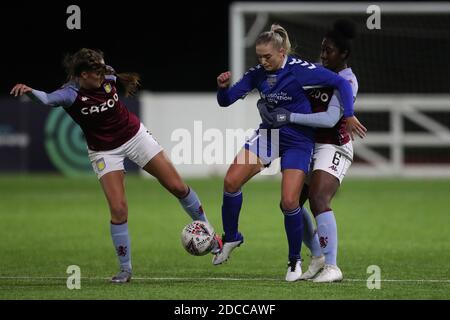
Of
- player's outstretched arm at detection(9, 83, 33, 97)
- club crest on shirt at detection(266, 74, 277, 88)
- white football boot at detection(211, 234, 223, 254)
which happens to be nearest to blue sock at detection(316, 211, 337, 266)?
white football boot at detection(211, 234, 223, 254)

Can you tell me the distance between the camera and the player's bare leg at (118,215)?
8.08 m

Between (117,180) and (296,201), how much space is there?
1.39m

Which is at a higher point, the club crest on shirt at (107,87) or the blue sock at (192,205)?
the club crest on shirt at (107,87)

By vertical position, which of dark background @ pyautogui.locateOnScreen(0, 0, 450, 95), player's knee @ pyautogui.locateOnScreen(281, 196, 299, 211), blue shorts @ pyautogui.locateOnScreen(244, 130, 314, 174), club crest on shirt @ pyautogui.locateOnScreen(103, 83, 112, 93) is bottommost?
player's knee @ pyautogui.locateOnScreen(281, 196, 299, 211)

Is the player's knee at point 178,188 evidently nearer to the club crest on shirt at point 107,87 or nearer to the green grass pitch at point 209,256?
the green grass pitch at point 209,256

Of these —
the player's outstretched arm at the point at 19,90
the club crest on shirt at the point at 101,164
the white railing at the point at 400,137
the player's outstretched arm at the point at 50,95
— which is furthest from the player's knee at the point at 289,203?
the white railing at the point at 400,137

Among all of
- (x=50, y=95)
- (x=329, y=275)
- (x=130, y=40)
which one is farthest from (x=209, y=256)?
(x=130, y=40)

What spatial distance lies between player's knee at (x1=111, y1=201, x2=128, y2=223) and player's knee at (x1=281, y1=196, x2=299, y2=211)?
1.23 meters

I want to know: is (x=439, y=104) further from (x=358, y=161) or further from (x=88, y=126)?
(x=88, y=126)

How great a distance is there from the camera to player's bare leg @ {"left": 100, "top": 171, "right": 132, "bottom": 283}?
8078mm

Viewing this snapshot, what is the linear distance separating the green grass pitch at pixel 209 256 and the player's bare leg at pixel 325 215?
28cm

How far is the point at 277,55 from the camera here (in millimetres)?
7973

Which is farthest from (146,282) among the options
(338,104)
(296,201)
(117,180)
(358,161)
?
(358,161)

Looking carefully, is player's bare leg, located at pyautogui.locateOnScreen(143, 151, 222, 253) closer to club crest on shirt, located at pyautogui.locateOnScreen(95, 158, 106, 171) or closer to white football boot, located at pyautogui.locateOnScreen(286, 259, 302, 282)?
club crest on shirt, located at pyautogui.locateOnScreen(95, 158, 106, 171)
